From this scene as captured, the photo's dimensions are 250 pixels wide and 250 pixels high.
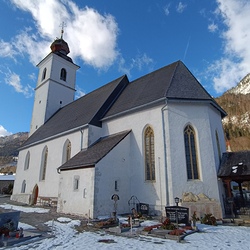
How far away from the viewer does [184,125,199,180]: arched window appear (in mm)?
12547

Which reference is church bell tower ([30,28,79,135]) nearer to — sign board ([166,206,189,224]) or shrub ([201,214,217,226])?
sign board ([166,206,189,224])

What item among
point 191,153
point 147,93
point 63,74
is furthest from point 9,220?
point 63,74

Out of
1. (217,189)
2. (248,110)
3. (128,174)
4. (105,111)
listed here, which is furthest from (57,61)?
(248,110)

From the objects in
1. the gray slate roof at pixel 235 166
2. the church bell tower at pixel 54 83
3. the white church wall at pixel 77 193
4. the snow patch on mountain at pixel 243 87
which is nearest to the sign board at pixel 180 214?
the gray slate roof at pixel 235 166

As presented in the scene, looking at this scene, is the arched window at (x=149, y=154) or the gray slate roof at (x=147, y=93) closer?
the arched window at (x=149, y=154)

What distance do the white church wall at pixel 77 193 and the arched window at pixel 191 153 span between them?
585 cm

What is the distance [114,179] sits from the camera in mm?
13242

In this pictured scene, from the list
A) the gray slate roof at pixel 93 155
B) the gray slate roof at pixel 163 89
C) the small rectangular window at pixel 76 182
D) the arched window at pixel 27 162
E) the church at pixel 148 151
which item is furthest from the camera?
the arched window at pixel 27 162

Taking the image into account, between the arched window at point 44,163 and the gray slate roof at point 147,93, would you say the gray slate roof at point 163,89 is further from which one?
the arched window at point 44,163

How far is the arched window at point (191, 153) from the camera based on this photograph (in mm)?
12547

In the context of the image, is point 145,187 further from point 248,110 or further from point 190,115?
point 248,110

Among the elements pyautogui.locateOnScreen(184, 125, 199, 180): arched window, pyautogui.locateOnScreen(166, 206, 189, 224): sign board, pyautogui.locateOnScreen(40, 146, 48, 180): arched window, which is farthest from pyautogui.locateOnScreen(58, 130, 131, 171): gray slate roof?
pyautogui.locateOnScreen(40, 146, 48, 180): arched window

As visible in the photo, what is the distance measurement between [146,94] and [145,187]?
6786 millimetres

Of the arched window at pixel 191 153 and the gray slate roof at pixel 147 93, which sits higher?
the gray slate roof at pixel 147 93
